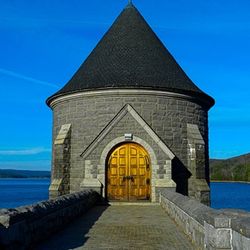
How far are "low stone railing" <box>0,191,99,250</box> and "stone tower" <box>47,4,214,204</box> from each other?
14.8ft

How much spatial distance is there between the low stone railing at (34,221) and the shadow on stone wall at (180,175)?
5.99m

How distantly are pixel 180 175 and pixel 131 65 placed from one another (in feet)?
16.3

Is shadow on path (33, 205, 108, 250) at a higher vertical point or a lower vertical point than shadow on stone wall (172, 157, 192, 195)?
lower

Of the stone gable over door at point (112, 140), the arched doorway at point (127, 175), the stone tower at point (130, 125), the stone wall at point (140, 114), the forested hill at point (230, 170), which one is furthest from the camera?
the forested hill at point (230, 170)

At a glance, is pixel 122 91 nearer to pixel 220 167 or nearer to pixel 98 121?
pixel 98 121

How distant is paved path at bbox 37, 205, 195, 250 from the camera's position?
7.19 meters

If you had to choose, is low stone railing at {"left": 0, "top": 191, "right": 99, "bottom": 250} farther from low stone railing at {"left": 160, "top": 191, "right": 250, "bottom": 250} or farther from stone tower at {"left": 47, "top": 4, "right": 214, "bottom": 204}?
stone tower at {"left": 47, "top": 4, "right": 214, "bottom": 204}

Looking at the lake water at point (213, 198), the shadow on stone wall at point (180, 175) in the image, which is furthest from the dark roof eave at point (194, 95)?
the lake water at point (213, 198)

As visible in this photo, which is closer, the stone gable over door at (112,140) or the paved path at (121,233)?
the paved path at (121,233)

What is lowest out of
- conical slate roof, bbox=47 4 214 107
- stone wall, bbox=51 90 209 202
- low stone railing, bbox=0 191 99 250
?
low stone railing, bbox=0 191 99 250

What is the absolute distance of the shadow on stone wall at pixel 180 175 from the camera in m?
16.2

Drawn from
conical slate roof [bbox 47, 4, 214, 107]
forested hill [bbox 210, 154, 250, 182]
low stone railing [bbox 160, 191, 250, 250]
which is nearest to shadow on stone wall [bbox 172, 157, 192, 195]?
conical slate roof [bbox 47, 4, 214, 107]

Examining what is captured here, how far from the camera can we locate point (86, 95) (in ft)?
54.5

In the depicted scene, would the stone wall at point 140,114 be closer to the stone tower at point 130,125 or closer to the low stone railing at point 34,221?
the stone tower at point 130,125
